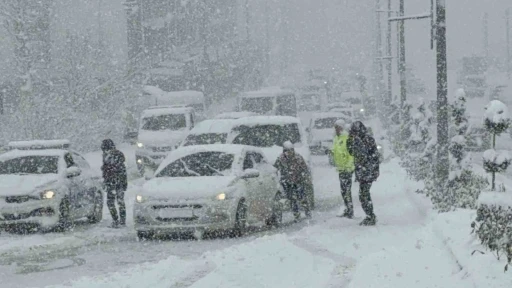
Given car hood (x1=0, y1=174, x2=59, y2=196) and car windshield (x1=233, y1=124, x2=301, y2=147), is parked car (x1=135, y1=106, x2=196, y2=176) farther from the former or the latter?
car hood (x1=0, y1=174, x2=59, y2=196)

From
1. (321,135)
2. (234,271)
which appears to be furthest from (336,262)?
(321,135)

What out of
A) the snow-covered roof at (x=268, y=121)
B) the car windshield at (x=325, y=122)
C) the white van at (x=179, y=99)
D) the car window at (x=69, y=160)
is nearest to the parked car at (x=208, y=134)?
the snow-covered roof at (x=268, y=121)

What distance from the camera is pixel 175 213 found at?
13.7 meters

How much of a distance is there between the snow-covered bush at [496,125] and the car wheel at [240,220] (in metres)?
3.62

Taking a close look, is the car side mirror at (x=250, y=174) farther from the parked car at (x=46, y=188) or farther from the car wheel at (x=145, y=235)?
the parked car at (x=46, y=188)

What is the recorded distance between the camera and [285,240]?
1264 cm

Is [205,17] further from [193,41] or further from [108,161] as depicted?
[108,161]

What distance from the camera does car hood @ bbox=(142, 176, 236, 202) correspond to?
13727mm

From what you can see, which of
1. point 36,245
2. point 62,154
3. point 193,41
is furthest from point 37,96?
point 193,41

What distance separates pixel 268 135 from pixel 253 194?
5.34 meters

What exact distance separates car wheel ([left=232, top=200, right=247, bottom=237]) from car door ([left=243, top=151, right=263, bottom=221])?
171 mm

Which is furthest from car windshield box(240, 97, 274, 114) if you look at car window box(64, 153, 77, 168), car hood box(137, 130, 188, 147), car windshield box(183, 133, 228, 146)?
car window box(64, 153, 77, 168)

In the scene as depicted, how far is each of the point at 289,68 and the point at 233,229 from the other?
104 meters

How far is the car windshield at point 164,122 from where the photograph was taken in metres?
29.0
